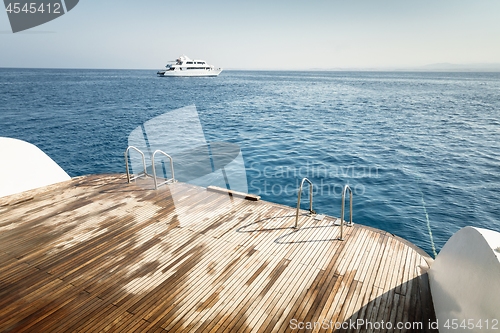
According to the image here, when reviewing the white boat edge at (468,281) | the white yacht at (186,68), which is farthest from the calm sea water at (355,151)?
the white yacht at (186,68)

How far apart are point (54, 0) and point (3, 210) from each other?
245 inches

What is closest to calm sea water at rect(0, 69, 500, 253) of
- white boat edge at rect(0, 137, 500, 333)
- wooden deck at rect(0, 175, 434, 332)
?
wooden deck at rect(0, 175, 434, 332)

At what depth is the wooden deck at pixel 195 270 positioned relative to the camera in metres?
4.43

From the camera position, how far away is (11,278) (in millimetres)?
5332

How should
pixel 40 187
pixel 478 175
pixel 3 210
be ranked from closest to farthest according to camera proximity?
pixel 3 210
pixel 40 187
pixel 478 175

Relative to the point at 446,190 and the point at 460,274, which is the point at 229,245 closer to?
the point at 460,274

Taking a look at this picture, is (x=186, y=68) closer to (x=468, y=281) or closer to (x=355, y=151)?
(x=355, y=151)

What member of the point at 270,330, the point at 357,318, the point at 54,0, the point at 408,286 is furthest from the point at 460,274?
the point at 54,0

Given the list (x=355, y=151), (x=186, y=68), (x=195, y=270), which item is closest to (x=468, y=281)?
(x=195, y=270)

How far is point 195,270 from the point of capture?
5.55 m

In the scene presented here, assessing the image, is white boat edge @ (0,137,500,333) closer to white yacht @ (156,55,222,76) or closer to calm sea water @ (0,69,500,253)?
calm sea water @ (0,69,500,253)

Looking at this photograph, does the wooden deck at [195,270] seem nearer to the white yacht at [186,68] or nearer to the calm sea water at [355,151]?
the calm sea water at [355,151]

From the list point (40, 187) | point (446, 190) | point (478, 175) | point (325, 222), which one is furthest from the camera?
point (478, 175)

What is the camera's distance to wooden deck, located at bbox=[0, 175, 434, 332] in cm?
443
